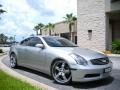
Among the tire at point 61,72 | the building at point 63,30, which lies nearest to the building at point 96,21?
the tire at point 61,72

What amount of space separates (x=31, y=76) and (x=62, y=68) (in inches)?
70.3

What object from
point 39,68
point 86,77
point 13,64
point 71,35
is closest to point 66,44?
point 39,68

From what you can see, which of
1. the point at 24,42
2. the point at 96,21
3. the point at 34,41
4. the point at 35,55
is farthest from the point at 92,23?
the point at 35,55

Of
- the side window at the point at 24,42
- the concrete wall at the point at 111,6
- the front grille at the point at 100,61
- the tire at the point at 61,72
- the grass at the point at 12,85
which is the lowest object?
the grass at the point at 12,85

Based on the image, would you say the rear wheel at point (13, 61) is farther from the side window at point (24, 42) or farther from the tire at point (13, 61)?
the side window at point (24, 42)

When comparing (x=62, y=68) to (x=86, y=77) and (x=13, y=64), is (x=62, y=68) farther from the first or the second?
(x=13, y=64)

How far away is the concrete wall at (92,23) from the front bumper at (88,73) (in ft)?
39.3

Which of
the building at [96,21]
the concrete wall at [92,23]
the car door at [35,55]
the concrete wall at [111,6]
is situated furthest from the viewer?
the concrete wall at [92,23]

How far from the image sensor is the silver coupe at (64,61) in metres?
6.93

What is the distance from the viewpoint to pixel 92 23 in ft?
64.4

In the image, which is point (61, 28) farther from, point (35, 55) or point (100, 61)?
point (100, 61)

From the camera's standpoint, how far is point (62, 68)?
7.42 metres

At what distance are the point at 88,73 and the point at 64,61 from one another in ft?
2.74

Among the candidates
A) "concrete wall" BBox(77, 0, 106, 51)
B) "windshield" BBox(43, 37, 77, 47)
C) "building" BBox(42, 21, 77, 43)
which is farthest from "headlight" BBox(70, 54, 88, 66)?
"building" BBox(42, 21, 77, 43)
